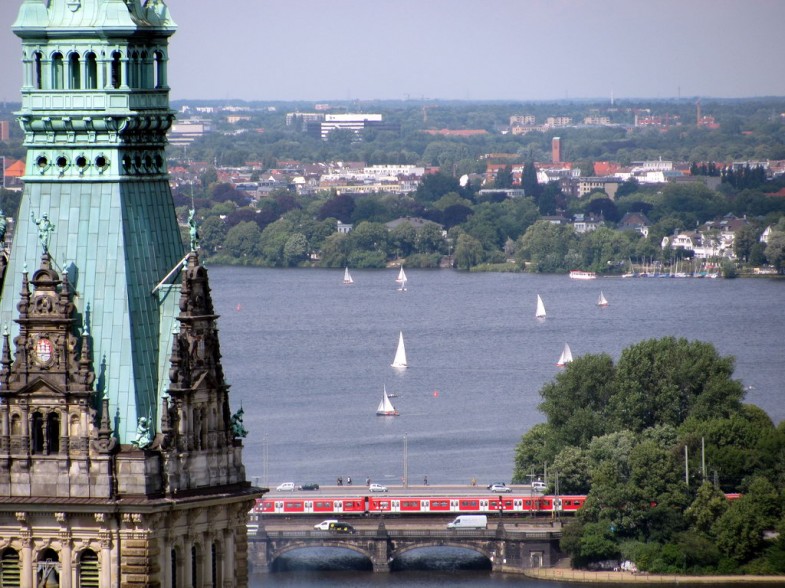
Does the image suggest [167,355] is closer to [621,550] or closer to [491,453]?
[621,550]

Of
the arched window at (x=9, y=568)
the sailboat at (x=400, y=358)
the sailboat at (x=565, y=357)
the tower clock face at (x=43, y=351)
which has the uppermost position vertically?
the tower clock face at (x=43, y=351)

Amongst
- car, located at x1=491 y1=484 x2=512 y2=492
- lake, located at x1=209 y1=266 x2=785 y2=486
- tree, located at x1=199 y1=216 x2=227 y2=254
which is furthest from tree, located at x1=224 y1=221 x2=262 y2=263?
car, located at x1=491 y1=484 x2=512 y2=492

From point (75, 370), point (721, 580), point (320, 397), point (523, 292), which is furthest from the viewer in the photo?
point (523, 292)

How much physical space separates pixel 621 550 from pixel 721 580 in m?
3.80

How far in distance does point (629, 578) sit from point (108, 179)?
54357 mm

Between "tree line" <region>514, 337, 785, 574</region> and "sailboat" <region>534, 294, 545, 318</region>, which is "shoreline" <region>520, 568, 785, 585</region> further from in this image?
"sailboat" <region>534, 294, 545, 318</region>

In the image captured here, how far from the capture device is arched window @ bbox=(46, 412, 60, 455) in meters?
15.8

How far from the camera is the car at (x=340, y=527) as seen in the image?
74938 mm

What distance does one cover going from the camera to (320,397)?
96188 mm

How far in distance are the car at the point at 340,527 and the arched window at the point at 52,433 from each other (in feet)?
195

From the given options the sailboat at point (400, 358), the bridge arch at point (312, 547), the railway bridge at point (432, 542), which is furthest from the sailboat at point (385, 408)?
the railway bridge at point (432, 542)

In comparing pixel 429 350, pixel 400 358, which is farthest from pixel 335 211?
pixel 400 358

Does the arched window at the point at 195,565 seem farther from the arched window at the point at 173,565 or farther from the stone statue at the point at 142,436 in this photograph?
the stone statue at the point at 142,436

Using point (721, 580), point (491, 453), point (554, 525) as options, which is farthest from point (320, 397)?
point (721, 580)
